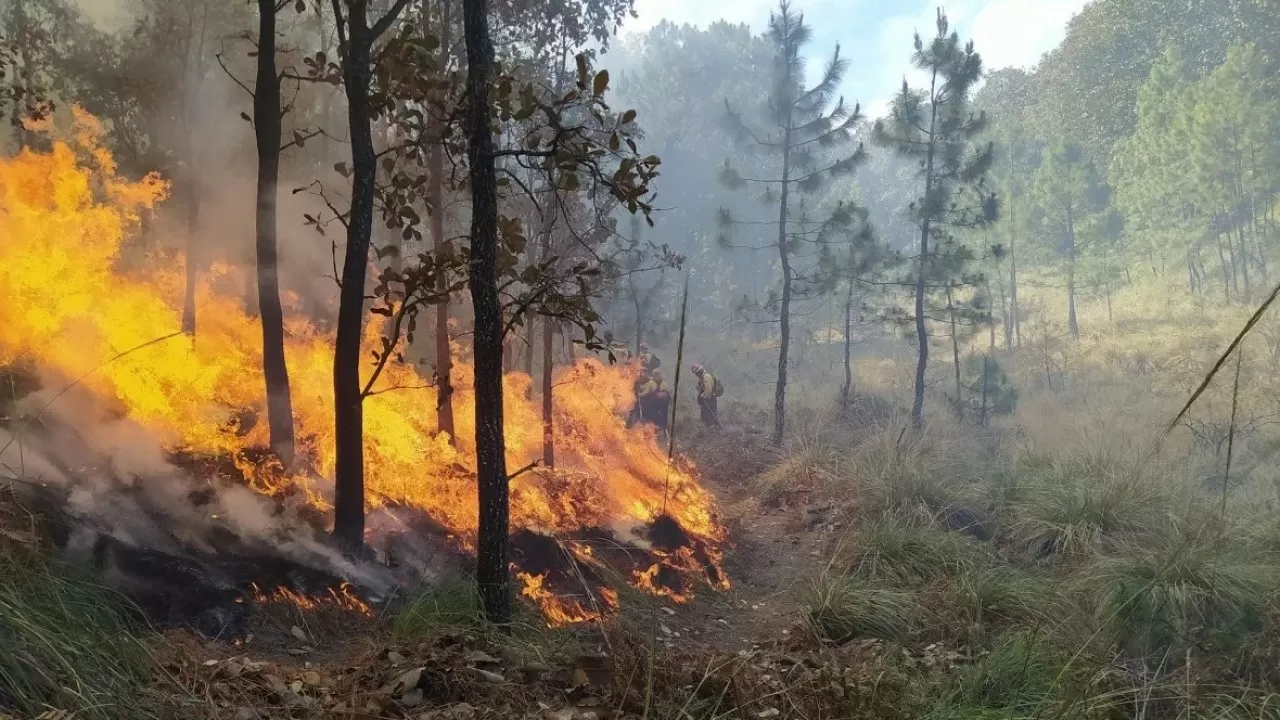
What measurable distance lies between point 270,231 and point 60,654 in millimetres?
5216

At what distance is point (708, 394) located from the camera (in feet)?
55.1

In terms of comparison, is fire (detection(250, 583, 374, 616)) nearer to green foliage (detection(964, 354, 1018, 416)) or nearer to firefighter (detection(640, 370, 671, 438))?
firefighter (detection(640, 370, 671, 438))

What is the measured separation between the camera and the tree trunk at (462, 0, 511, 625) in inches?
160

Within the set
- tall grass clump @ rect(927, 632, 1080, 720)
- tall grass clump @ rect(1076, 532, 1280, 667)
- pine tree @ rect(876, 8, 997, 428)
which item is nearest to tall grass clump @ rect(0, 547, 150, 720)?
tall grass clump @ rect(927, 632, 1080, 720)

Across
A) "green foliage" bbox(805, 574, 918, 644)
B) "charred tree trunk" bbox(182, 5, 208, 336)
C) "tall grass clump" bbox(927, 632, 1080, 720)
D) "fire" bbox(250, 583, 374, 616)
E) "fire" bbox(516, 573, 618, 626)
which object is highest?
"charred tree trunk" bbox(182, 5, 208, 336)

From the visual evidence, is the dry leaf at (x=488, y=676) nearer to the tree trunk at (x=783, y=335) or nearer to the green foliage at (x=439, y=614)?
the green foliage at (x=439, y=614)

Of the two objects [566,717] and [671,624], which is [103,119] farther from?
[566,717]

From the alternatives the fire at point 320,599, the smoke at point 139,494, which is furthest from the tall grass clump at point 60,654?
the fire at point 320,599

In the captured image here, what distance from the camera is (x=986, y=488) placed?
9312 mm

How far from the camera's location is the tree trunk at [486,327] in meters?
4.07

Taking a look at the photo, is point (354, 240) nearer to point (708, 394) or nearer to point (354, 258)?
point (354, 258)

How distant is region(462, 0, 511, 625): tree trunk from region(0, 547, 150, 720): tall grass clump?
6.01 feet

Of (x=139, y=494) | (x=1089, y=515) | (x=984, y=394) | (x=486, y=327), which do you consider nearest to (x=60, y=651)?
(x=486, y=327)

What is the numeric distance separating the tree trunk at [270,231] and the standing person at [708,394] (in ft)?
33.5
